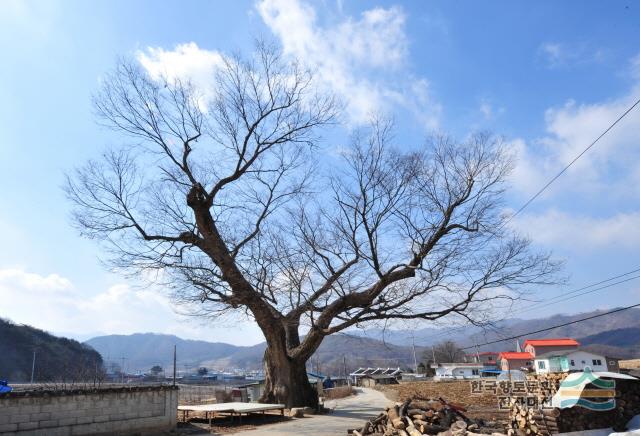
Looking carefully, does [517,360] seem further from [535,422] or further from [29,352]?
[29,352]

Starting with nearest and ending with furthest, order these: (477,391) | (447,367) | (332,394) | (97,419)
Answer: (97,419) → (477,391) → (332,394) → (447,367)

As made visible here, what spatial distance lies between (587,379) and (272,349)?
505 inches

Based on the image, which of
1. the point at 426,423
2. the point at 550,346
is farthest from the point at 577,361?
the point at 426,423

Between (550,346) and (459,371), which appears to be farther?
(550,346)

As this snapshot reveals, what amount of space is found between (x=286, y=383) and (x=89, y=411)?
9628 mm

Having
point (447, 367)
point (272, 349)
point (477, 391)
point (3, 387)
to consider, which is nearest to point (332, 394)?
point (477, 391)

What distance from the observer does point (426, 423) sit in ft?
35.3

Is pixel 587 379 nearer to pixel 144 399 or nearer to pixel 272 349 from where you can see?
pixel 144 399

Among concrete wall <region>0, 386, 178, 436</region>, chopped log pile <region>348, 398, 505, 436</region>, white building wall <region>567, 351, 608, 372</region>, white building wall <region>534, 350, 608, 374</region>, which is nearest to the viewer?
chopped log pile <region>348, 398, 505, 436</region>

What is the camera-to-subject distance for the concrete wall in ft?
34.4

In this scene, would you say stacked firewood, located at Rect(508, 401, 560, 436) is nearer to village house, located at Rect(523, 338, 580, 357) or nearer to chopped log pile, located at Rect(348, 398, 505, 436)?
chopped log pile, located at Rect(348, 398, 505, 436)

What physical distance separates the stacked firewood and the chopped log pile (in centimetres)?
37

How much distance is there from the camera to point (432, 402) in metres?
12.3

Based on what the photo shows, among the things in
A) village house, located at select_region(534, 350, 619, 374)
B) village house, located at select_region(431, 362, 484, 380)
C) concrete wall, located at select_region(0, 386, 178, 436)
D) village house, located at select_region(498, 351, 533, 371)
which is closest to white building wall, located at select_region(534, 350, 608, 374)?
village house, located at select_region(534, 350, 619, 374)
